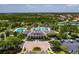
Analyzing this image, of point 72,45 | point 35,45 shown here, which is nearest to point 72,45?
point 72,45

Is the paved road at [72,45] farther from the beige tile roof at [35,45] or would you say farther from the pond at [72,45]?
the beige tile roof at [35,45]

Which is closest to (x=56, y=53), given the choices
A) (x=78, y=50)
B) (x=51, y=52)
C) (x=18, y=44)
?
(x=51, y=52)

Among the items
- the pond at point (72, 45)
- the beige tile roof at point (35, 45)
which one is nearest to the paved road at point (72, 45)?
the pond at point (72, 45)

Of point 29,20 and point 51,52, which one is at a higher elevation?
point 29,20

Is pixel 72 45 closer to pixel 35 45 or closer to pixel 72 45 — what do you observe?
pixel 72 45

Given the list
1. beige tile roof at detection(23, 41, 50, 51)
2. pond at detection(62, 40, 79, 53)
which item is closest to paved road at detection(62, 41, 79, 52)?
pond at detection(62, 40, 79, 53)

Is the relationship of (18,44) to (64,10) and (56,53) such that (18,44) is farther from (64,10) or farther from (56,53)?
(64,10)

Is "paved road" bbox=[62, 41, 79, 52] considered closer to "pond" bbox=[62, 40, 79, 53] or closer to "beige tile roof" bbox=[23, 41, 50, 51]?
"pond" bbox=[62, 40, 79, 53]

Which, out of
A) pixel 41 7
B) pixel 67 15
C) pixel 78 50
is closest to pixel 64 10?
pixel 67 15
